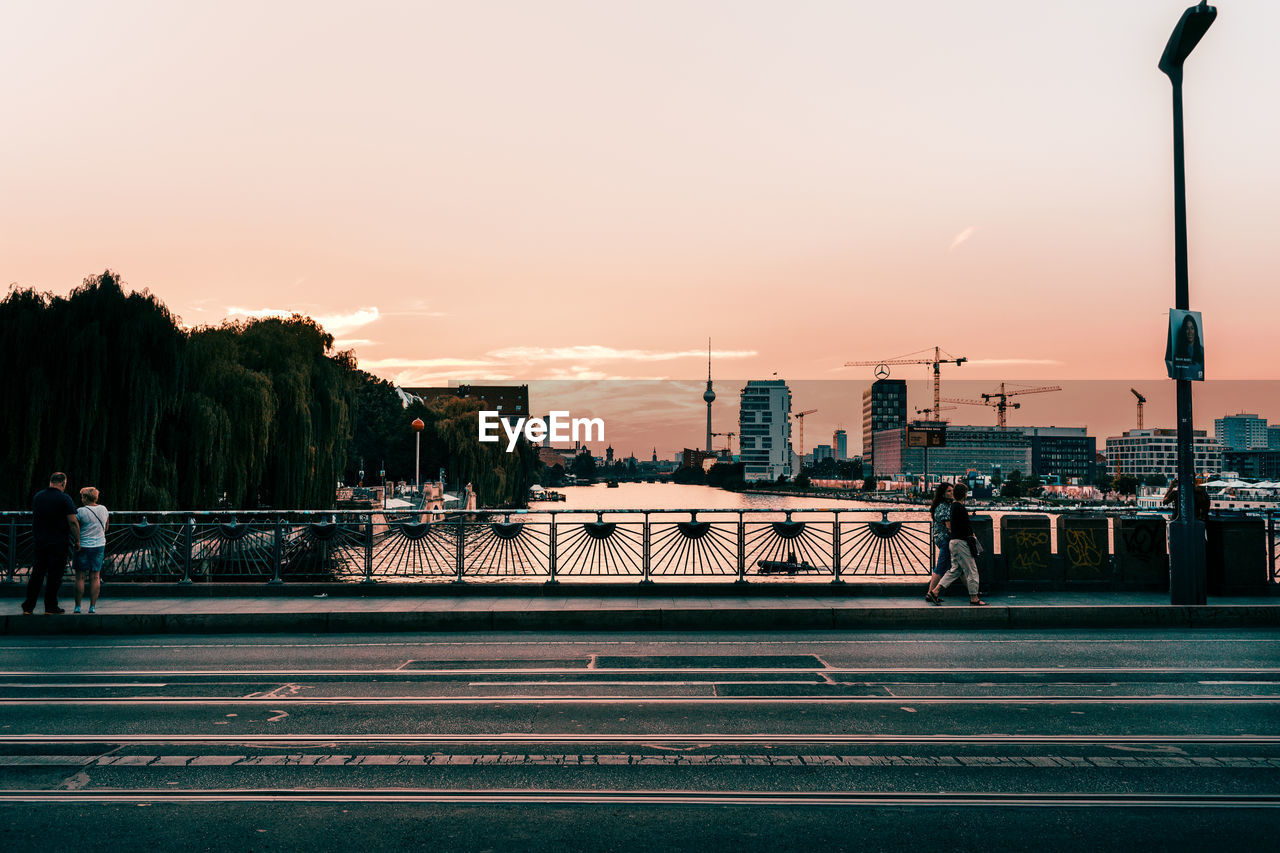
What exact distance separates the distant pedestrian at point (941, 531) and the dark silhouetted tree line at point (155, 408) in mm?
21946

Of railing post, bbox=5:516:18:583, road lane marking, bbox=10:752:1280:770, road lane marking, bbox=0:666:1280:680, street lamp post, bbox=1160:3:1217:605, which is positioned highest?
street lamp post, bbox=1160:3:1217:605

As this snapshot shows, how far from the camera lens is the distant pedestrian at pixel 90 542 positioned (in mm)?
13337

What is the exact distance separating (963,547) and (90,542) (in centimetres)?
1303

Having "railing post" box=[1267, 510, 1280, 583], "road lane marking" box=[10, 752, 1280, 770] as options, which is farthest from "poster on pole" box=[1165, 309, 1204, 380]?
"road lane marking" box=[10, 752, 1280, 770]

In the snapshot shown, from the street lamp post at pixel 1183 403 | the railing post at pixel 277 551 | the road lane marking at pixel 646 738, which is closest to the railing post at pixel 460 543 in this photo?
the railing post at pixel 277 551

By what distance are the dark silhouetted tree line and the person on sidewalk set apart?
22.3 m

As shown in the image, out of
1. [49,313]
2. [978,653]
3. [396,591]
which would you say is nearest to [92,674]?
[396,591]

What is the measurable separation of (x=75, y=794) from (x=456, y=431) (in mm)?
67957

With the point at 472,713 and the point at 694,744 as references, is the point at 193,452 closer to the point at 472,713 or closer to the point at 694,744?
the point at 472,713

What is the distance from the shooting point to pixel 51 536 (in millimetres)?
12969

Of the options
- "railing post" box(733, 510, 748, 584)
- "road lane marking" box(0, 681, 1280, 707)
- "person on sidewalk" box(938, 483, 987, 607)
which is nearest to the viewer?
"road lane marking" box(0, 681, 1280, 707)

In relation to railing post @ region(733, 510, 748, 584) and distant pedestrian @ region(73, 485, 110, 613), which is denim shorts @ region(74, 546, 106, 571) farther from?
railing post @ region(733, 510, 748, 584)

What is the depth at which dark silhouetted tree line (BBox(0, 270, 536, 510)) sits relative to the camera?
24906mm

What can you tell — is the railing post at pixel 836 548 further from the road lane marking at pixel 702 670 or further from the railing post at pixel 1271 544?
the railing post at pixel 1271 544
